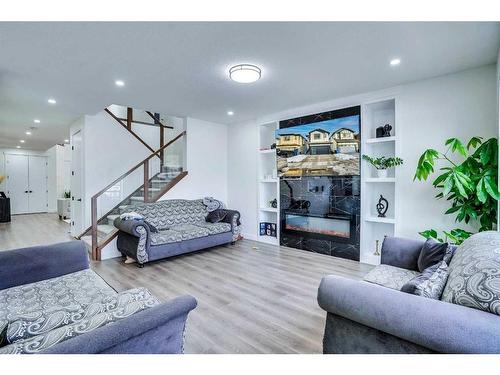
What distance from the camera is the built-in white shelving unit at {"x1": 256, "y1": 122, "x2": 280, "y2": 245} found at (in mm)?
5508

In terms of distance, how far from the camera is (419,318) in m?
1.12

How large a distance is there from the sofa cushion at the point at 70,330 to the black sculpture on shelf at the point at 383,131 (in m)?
3.98

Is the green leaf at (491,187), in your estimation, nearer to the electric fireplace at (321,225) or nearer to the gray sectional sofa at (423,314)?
the gray sectional sofa at (423,314)

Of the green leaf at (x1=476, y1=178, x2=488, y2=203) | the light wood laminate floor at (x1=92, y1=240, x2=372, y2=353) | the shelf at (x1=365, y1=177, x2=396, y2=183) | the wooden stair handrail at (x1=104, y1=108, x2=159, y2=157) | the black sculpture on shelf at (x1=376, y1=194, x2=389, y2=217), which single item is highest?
the wooden stair handrail at (x1=104, y1=108, x2=159, y2=157)

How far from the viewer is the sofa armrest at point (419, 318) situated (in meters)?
1.00

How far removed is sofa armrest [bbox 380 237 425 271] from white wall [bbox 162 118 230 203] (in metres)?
4.09

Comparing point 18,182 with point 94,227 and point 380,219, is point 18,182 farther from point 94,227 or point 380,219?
point 380,219

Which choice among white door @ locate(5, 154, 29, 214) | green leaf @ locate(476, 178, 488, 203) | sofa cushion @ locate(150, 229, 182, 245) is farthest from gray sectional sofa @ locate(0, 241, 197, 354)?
white door @ locate(5, 154, 29, 214)

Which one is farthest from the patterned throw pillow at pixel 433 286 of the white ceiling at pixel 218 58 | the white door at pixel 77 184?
the white door at pixel 77 184

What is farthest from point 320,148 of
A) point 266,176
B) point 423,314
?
point 423,314

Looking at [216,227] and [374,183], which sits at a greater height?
[374,183]

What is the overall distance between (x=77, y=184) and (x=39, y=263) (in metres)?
3.87

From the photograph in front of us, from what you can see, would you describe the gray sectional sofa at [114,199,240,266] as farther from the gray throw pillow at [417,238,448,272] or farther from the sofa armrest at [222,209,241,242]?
the gray throw pillow at [417,238,448,272]
